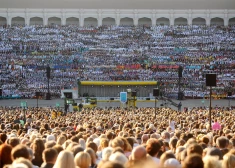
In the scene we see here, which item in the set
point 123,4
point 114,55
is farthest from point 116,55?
point 123,4

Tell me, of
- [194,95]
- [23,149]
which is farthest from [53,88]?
[23,149]

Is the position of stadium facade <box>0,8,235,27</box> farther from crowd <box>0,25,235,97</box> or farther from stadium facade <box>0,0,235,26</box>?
crowd <box>0,25,235,97</box>

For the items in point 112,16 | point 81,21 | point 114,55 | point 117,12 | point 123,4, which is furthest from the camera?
point 123,4

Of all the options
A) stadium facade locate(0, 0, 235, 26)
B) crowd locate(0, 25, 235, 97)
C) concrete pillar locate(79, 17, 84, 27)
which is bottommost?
crowd locate(0, 25, 235, 97)

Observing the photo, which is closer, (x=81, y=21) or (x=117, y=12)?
(x=81, y=21)

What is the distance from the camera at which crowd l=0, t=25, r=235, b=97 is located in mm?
55094

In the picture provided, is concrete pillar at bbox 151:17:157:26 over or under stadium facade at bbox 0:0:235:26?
under

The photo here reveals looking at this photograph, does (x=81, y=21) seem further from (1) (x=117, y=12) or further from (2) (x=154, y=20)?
(2) (x=154, y=20)

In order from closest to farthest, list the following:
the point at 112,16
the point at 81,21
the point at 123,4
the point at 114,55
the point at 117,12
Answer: the point at 114,55 → the point at 81,21 → the point at 117,12 → the point at 112,16 → the point at 123,4

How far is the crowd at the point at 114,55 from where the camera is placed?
5509cm

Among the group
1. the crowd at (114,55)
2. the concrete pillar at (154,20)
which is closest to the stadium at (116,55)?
the concrete pillar at (154,20)

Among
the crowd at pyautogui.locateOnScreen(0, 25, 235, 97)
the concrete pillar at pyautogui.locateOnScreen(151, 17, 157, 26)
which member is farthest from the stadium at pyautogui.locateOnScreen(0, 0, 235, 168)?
the crowd at pyautogui.locateOnScreen(0, 25, 235, 97)

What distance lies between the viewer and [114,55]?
64.9 m

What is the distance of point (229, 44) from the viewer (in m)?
68.8
